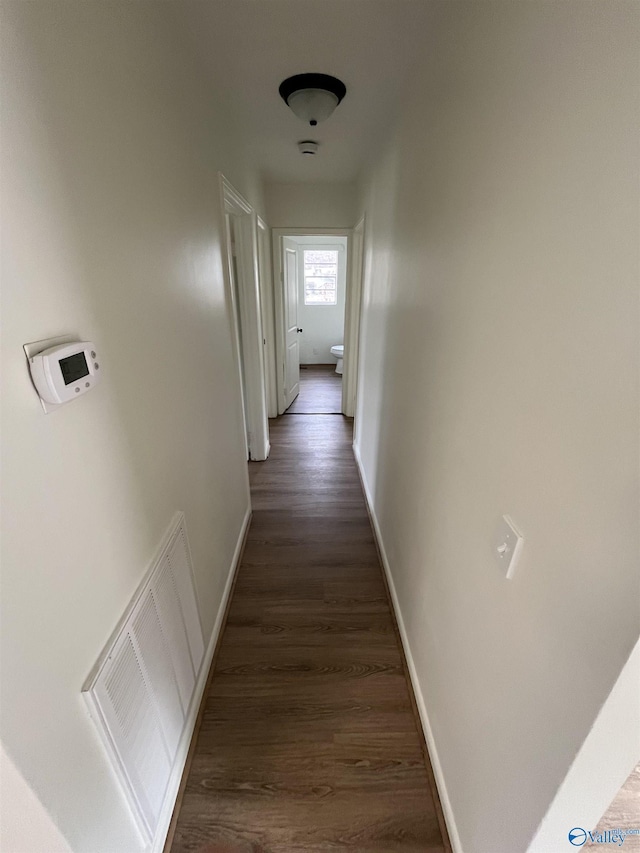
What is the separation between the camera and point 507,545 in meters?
0.76

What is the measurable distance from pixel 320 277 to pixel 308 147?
144 inches

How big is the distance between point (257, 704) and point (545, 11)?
2.13 meters

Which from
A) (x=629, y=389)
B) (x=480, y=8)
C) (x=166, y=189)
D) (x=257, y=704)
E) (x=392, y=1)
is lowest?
(x=257, y=704)

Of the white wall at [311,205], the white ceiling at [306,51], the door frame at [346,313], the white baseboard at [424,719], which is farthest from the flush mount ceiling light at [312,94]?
the white baseboard at [424,719]

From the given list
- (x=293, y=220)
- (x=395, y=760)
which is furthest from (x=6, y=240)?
(x=293, y=220)

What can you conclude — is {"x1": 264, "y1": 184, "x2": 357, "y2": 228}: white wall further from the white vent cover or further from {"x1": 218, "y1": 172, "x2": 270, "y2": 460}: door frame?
the white vent cover

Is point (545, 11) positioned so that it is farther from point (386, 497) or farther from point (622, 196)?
point (386, 497)

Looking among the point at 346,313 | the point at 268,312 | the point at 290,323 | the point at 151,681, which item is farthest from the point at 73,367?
the point at 290,323

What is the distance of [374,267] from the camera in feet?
8.09

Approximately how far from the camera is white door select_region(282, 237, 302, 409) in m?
3.93

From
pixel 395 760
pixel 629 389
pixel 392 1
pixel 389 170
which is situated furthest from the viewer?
A: pixel 389 170

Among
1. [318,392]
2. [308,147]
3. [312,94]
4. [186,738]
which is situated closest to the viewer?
[186,738]

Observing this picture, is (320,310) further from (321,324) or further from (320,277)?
(320,277)

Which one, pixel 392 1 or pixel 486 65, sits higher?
pixel 392 1
